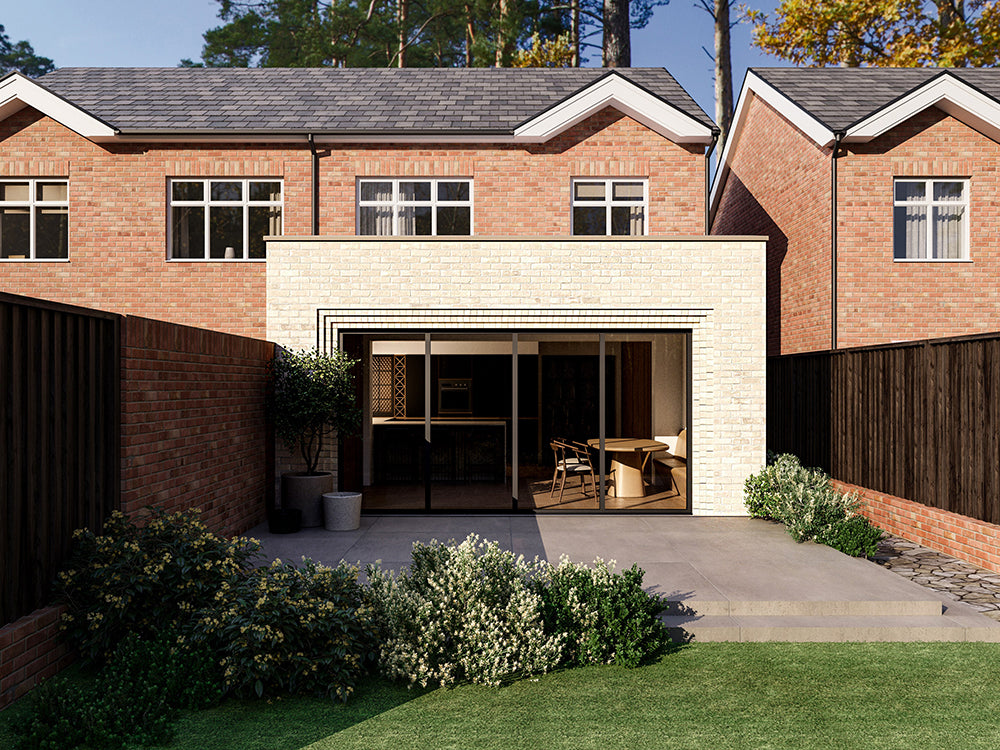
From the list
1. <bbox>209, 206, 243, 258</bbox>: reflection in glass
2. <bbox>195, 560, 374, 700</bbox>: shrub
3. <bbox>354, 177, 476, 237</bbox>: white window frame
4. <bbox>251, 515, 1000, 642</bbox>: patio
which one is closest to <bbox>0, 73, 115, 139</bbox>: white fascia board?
<bbox>209, 206, 243, 258</bbox>: reflection in glass

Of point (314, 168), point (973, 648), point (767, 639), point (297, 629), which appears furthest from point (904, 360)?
point (314, 168)

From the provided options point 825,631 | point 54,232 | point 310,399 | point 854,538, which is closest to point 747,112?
point 854,538

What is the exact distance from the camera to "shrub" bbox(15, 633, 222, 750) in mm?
3691

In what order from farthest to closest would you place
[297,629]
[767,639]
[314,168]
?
1. [314,168]
2. [767,639]
3. [297,629]

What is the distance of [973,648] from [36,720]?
6.29 metres

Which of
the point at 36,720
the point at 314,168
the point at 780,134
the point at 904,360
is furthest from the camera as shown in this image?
the point at 780,134

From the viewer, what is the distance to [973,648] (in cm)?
523

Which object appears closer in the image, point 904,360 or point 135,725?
point 135,725

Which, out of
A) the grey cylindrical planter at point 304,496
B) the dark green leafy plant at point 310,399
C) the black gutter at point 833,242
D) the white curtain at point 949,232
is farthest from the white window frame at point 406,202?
the white curtain at point 949,232

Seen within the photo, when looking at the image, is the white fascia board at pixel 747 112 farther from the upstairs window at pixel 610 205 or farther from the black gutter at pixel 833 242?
the upstairs window at pixel 610 205

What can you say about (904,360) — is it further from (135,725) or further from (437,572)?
(135,725)

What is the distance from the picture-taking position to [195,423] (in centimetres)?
716

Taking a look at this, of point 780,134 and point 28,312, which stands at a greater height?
point 780,134

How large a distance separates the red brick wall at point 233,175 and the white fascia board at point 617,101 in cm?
30
